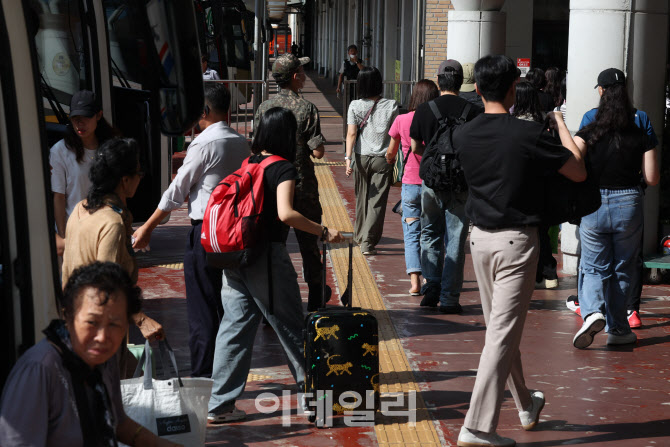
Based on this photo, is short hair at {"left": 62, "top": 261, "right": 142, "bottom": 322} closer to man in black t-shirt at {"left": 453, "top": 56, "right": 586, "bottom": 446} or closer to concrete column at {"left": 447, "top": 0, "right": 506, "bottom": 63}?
man in black t-shirt at {"left": 453, "top": 56, "right": 586, "bottom": 446}

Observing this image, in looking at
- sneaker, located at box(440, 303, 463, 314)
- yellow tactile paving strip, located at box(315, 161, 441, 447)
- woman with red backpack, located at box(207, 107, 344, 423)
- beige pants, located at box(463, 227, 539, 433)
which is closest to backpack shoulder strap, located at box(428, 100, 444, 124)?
sneaker, located at box(440, 303, 463, 314)

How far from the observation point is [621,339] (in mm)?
7180

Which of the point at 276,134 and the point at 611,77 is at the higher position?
the point at 611,77

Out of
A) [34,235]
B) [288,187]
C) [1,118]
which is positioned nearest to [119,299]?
[34,235]

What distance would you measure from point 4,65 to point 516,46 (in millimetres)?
17908

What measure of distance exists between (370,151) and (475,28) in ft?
14.6

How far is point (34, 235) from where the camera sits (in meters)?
3.12

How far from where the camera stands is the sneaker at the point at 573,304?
816 cm

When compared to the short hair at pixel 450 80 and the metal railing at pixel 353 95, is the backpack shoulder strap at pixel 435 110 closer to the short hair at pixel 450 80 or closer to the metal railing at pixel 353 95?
the short hair at pixel 450 80

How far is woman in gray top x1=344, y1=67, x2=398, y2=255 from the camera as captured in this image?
983 cm

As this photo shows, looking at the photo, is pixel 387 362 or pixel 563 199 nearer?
pixel 563 199

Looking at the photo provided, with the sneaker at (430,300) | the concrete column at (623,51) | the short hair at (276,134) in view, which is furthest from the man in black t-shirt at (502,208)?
the concrete column at (623,51)

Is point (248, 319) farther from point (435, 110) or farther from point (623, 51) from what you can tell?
point (623, 51)

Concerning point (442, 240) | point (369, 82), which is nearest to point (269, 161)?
point (442, 240)
